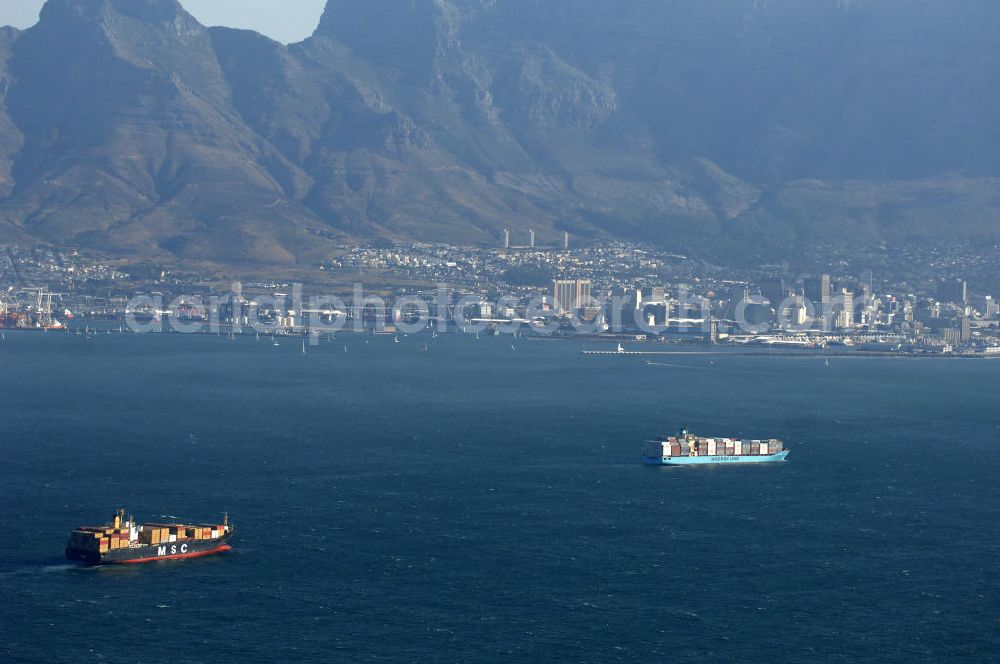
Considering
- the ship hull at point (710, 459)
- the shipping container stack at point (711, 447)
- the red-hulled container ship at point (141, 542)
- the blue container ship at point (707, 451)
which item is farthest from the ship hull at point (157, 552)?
the shipping container stack at point (711, 447)

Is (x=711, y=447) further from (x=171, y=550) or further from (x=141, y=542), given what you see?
(x=141, y=542)

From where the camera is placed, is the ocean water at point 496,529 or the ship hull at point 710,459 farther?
A: the ship hull at point 710,459

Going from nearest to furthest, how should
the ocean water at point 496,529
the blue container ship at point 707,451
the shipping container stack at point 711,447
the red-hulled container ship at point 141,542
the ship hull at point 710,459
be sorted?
1. the ocean water at point 496,529
2. the red-hulled container ship at point 141,542
3. the ship hull at point 710,459
4. the blue container ship at point 707,451
5. the shipping container stack at point 711,447

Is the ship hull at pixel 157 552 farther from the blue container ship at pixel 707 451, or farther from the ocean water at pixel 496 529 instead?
the blue container ship at pixel 707 451

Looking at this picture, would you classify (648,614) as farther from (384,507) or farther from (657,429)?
(657,429)

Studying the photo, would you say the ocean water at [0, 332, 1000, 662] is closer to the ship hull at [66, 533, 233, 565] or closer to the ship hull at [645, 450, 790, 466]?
the ship hull at [66, 533, 233, 565]

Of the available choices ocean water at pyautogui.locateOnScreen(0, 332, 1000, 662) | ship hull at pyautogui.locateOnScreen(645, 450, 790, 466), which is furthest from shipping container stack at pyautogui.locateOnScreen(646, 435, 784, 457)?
ocean water at pyautogui.locateOnScreen(0, 332, 1000, 662)

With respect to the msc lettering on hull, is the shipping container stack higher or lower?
higher

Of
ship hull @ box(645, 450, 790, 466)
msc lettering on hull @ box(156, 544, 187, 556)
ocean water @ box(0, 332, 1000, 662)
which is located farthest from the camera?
ship hull @ box(645, 450, 790, 466)
